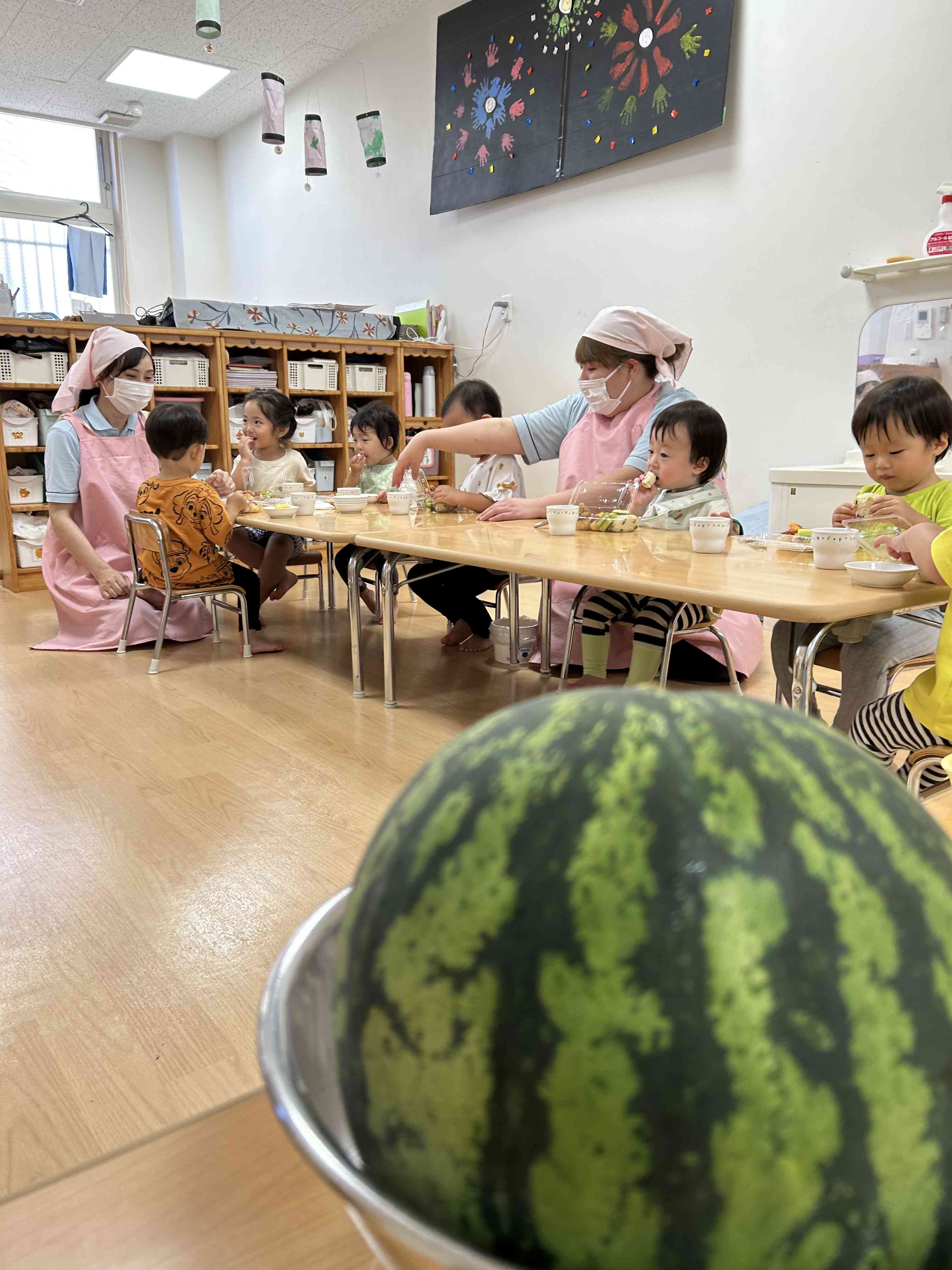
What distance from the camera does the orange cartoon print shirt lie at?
3.45 meters

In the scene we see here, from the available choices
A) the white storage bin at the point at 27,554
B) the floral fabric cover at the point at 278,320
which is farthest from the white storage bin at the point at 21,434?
the floral fabric cover at the point at 278,320

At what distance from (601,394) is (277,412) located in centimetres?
192

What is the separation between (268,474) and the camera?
4.41 m

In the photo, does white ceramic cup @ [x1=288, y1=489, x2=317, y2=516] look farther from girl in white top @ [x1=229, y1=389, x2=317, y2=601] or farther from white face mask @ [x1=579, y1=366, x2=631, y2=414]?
white face mask @ [x1=579, y1=366, x2=631, y2=414]

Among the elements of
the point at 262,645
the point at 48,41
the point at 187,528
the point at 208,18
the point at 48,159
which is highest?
the point at 48,41

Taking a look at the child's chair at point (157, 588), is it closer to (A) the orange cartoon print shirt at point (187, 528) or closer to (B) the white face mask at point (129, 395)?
(A) the orange cartoon print shirt at point (187, 528)

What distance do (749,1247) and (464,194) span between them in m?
6.42

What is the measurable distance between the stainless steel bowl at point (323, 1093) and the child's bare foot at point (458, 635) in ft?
11.3

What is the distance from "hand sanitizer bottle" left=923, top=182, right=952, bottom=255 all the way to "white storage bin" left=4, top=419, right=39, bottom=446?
462 cm

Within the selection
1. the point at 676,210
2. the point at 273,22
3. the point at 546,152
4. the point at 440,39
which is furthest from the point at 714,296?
the point at 273,22

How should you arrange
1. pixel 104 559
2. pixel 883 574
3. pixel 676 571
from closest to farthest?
pixel 883 574 → pixel 676 571 → pixel 104 559

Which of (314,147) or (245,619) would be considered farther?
(314,147)

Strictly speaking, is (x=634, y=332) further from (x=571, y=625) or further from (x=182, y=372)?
(x=182, y=372)

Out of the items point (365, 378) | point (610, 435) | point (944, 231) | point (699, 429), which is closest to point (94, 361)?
point (610, 435)
